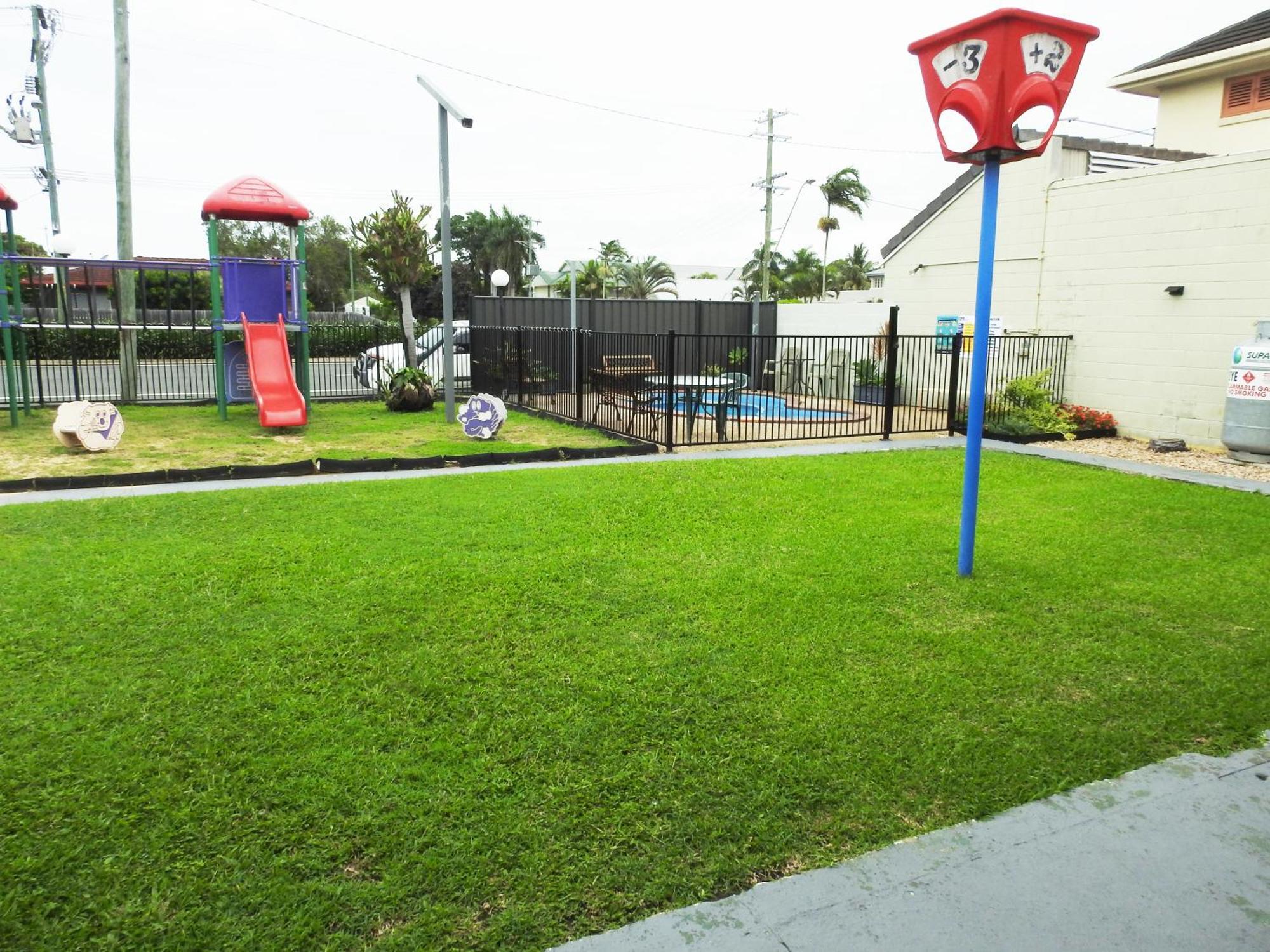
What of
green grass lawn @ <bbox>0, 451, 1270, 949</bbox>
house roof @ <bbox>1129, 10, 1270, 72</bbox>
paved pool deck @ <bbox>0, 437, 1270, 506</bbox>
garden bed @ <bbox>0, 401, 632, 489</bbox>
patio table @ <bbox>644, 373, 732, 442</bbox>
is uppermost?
house roof @ <bbox>1129, 10, 1270, 72</bbox>

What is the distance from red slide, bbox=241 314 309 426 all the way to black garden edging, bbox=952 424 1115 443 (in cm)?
1000

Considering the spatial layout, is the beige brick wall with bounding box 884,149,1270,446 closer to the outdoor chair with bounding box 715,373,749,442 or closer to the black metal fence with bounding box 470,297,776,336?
the outdoor chair with bounding box 715,373,749,442

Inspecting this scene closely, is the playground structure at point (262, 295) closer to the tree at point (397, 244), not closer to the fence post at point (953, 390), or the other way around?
the tree at point (397, 244)

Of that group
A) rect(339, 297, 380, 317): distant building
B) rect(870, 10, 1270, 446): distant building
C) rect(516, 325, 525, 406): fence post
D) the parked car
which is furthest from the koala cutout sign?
rect(339, 297, 380, 317): distant building

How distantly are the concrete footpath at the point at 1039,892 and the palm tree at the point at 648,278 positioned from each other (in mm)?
59643

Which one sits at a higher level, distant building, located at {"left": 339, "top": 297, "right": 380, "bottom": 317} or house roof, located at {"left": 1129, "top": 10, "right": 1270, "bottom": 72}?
house roof, located at {"left": 1129, "top": 10, "right": 1270, "bottom": 72}

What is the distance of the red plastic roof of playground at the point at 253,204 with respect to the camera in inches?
518

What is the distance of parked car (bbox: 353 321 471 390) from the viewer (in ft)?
60.1

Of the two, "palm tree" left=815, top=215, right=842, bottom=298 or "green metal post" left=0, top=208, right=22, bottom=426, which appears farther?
"palm tree" left=815, top=215, right=842, bottom=298

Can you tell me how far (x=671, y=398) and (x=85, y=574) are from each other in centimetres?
721

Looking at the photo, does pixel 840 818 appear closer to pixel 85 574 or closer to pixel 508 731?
pixel 508 731

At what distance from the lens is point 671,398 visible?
36.4ft

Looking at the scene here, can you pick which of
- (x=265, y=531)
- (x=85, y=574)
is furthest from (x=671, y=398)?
(x=85, y=574)

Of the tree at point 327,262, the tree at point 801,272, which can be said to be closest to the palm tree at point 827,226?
the tree at point 801,272
